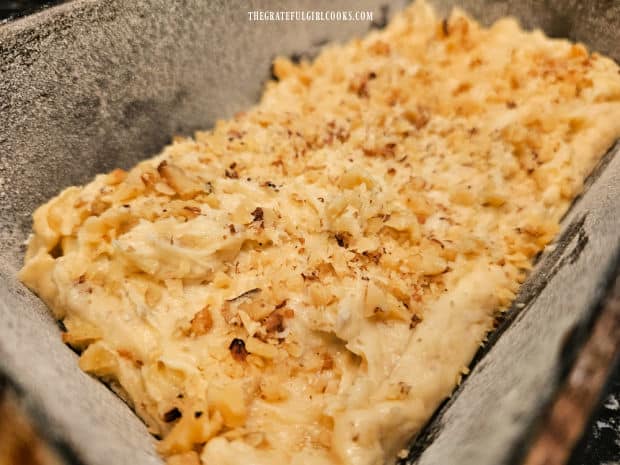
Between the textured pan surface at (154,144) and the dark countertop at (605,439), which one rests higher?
the textured pan surface at (154,144)

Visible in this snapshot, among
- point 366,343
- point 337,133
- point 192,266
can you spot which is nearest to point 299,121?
point 337,133

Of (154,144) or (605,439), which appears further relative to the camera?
(154,144)

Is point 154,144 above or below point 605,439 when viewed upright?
above

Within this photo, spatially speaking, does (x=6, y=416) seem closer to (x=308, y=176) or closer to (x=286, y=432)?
(x=286, y=432)

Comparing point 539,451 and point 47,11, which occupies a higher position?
point 47,11

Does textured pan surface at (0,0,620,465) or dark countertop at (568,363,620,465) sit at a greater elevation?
textured pan surface at (0,0,620,465)

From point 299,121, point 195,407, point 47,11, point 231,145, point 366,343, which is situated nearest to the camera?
point 195,407

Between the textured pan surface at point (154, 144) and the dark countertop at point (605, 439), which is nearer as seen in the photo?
the textured pan surface at point (154, 144)

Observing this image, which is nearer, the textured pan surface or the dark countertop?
the textured pan surface
